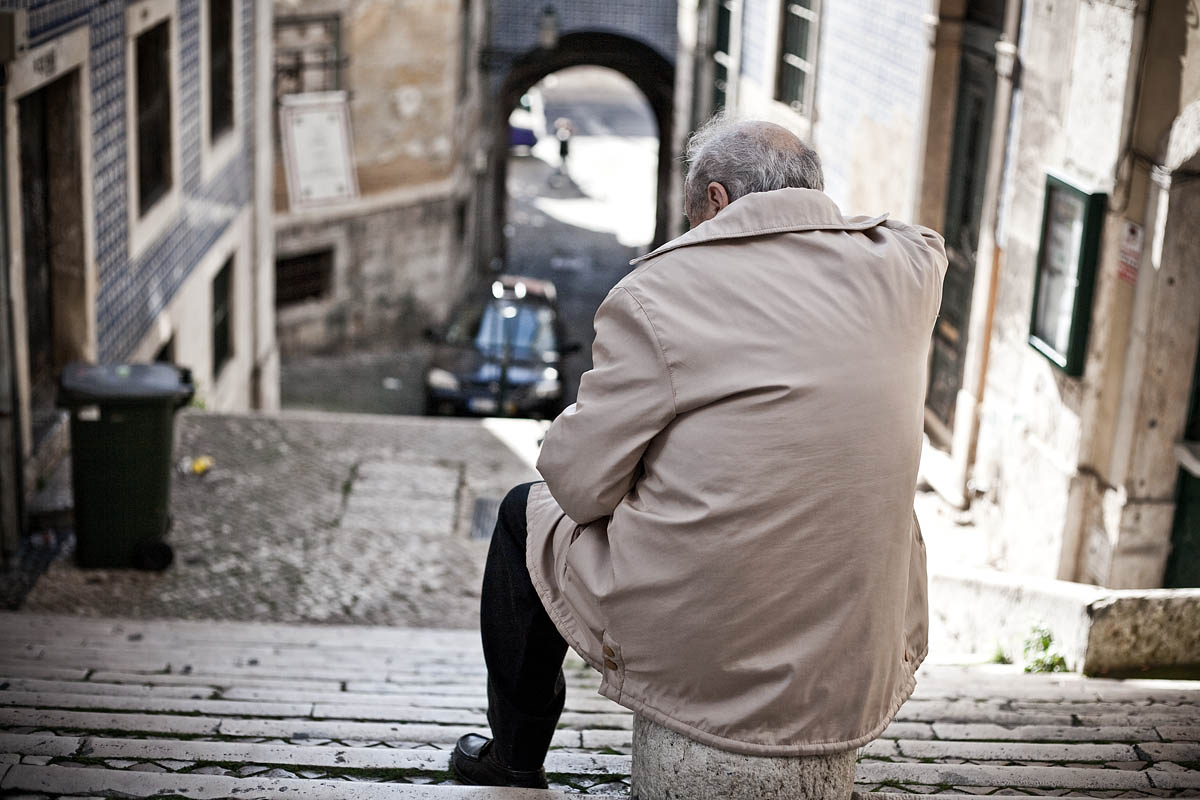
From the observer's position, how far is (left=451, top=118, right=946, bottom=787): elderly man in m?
2.53

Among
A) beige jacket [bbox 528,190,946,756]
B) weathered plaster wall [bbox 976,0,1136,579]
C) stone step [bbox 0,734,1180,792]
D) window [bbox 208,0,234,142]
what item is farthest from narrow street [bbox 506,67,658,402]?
beige jacket [bbox 528,190,946,756]

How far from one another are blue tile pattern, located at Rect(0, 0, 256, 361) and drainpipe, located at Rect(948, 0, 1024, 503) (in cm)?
517

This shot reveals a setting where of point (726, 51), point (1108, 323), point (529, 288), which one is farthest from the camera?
point (726, 51)

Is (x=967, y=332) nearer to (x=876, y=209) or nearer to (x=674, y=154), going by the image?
(x=876, y=209)

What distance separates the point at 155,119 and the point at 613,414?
8432mm

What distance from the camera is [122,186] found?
8930 millimetres

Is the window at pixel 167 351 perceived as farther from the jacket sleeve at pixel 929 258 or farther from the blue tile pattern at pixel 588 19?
the blue tile pattern at pixel 588 19

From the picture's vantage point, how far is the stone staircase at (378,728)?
325cm

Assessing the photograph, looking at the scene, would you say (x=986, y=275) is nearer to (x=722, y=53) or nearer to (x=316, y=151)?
(x=316, y=151)

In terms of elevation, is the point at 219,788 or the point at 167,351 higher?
the point at 219,788

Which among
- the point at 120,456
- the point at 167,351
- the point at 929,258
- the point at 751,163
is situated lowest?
the point at 167,351

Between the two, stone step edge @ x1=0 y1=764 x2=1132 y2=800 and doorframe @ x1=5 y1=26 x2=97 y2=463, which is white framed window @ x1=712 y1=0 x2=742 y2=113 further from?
stone step edge @ x1=0 y1=764 x2=1132 y2=800

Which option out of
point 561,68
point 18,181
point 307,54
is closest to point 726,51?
point 307,54

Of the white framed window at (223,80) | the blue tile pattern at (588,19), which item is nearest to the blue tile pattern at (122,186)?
the white framed window at (223,80)
